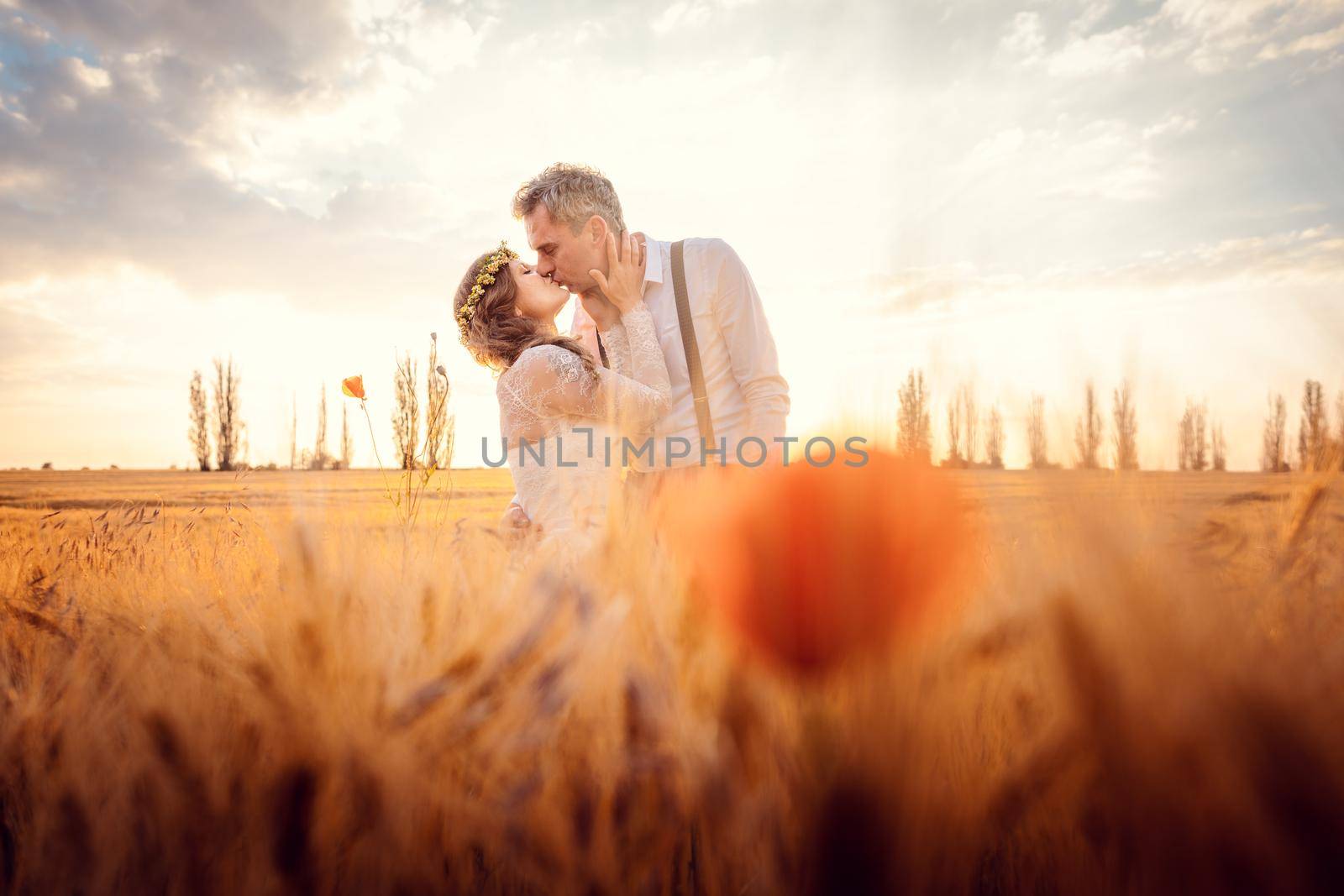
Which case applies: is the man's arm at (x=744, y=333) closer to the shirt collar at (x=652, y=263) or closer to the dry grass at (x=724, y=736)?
the shirt collar at (x=652, y=263)

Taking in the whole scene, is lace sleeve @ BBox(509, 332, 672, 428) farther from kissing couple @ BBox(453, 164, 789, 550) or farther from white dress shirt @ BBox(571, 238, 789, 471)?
white dress shirt @ BBox(571, 238, 789, 471)

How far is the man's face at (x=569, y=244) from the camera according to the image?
12.6ft

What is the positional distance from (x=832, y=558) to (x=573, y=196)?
3572 millimetres

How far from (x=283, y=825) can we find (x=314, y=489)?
0.47m

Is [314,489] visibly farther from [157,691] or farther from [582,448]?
[582,448]

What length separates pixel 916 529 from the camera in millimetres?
659

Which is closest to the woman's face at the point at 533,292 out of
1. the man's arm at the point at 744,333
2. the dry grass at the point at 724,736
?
the man's arm at the point at 744,333

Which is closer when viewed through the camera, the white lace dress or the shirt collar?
the white lace dress

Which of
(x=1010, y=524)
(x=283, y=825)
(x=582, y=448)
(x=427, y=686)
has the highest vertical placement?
(x=582, y=448)

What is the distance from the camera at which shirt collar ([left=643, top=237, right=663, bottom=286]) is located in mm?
3881

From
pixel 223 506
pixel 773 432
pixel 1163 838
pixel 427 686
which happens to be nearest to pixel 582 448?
pixel 773 432

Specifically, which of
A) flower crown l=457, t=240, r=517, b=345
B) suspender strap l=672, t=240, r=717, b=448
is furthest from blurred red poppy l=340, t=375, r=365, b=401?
suspender strap l=672, t=240, r=717, b=448

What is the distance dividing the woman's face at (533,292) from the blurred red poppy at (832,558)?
12.5 feet

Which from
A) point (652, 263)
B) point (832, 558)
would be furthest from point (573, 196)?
point (832, 558)
